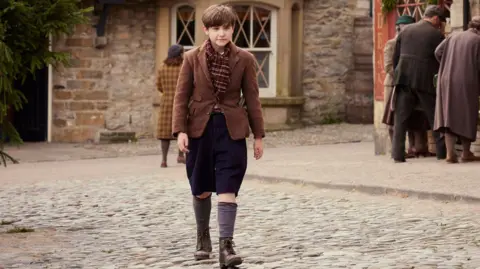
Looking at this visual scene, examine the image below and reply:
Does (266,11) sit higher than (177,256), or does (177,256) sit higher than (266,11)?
(266,11)

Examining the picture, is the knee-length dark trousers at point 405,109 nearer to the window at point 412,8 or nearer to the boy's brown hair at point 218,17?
the window at point 412,8

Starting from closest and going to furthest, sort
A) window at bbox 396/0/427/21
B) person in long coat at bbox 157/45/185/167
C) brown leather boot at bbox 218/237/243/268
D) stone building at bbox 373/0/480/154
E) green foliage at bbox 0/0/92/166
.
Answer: brown leather boot at bbox 218/237/243/268
green foliage at bbox 0/0/92/166
person in long coat at bbox 157/45/185/167
window at bbox 396/0/427/21
stone building at bbox 373/0/480/154

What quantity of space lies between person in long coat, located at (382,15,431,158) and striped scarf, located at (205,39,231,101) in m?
7.74

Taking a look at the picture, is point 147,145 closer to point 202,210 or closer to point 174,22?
point 174,22

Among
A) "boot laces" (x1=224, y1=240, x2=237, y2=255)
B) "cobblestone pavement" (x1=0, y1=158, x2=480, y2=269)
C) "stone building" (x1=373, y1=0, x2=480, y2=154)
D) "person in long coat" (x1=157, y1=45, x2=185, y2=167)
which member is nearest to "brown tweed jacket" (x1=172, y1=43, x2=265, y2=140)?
"boot laces" (x1=224, y1=240, x2=237, y2=255)

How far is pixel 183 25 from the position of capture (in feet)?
77.6

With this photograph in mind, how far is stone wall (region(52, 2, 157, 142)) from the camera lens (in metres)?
23.0

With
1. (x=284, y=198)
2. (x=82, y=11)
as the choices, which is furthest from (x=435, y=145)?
(x=82, y=11)

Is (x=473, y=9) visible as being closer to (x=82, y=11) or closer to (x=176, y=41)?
(x=82, y=11)

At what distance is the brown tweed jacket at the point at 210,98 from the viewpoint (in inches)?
313

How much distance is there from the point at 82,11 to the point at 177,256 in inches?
106

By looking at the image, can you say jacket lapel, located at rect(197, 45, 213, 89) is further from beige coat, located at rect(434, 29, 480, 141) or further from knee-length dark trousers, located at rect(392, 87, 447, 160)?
knee-length dark trousers, located at rect(392, 87, 447, 160)

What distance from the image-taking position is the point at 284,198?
12195 mm

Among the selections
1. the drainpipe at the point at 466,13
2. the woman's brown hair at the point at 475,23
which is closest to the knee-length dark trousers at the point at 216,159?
the woman's brown hair at the point at 475,23
